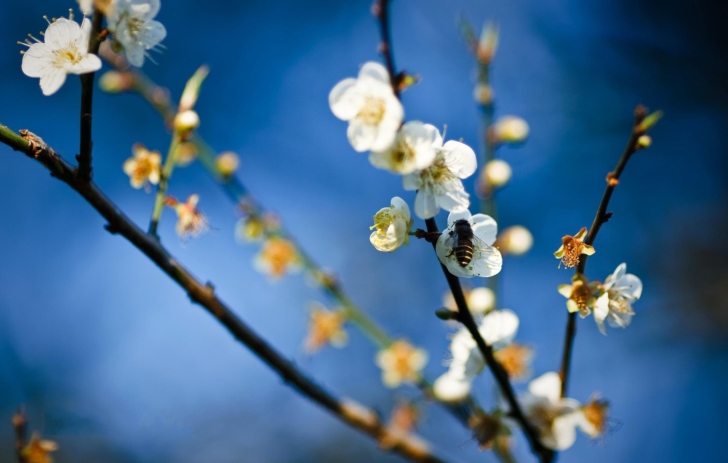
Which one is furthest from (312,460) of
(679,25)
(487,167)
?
(679,25)

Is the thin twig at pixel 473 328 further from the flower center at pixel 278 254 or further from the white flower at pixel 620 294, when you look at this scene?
the flower center at pixel 278 254

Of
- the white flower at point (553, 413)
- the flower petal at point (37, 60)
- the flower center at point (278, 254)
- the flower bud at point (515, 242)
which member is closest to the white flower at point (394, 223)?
the white flower at point (553, 413)

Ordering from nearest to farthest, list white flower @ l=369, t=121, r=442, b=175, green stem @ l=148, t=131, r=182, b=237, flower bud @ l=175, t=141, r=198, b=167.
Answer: white flower @ l=369, t=121, r=442, b=175
green stem @ l=148, t=131, r=182, b=237
flower bud @ l=175, t=141, r=198, b=167

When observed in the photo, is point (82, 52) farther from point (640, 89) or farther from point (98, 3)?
point (640, 89)

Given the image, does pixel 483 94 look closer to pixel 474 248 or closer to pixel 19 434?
pixel 474 248

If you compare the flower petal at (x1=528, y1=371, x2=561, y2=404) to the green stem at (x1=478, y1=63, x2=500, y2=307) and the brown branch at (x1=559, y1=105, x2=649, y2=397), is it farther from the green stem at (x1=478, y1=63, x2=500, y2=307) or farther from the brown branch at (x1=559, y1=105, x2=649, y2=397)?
the green stem at (x1=478, y1=63, x2=500, y2=307)

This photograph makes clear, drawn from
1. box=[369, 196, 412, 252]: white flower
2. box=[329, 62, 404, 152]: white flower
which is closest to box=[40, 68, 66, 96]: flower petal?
box=[329, 62, 404, 152]: white flower

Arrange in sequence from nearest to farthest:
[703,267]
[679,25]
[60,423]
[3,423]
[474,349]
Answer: [474,349] → [60,423] → [3,423] → [703,267] → [679,25]
